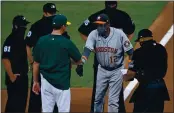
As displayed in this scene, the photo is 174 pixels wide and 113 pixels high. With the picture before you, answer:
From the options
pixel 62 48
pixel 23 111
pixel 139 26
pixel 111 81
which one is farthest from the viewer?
pixel 139 26

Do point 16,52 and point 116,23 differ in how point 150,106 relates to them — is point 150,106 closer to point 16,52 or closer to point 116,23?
point 116,23

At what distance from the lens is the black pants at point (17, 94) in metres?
10.8

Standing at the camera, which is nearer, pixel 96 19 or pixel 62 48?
pixel 62 48

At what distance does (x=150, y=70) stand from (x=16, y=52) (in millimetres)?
2323

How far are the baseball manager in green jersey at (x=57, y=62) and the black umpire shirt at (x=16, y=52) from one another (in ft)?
4.47

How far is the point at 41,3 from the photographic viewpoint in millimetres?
14250

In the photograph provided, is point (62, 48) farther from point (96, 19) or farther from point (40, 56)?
point (96, 19)

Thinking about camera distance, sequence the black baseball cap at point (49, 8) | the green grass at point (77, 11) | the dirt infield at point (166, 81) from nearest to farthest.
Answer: the black baseball cap at point (49, 8) → the dirt infield at point (166, 81) → the green grass at point (77, 11)

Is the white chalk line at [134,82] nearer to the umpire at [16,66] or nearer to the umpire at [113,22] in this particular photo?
the umpire at [113,22]

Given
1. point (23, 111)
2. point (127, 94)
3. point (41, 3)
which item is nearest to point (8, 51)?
point (23, 111)

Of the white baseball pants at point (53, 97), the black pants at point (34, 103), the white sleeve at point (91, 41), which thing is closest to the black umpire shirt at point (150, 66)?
the white sleeve at point (91, 41)

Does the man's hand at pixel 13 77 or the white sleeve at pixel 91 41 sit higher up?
the white sleeve at pixel 91 41

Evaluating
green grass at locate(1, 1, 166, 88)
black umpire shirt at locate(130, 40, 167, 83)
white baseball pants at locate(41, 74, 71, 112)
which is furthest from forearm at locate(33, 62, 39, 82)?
green grass at locate(1, 1, 166, 88)

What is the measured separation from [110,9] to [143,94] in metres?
1.65
